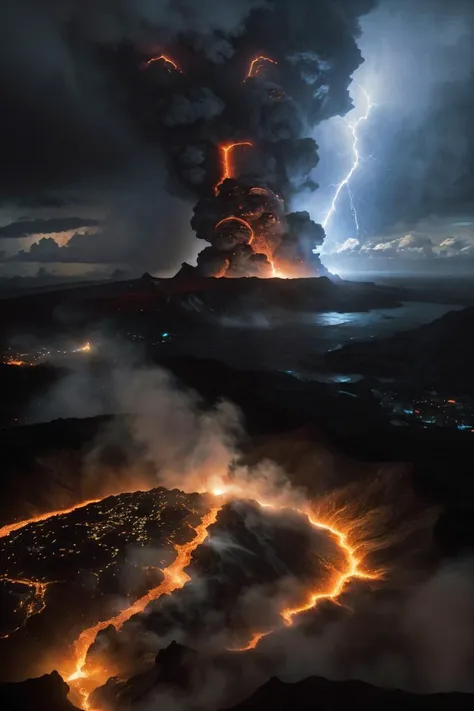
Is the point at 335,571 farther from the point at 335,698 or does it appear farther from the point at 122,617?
the point at 335,698

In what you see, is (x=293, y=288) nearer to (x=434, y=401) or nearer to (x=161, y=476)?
(x=434, y=401)

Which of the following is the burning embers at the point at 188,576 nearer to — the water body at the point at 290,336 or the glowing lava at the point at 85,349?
the water body at the point at 290,336

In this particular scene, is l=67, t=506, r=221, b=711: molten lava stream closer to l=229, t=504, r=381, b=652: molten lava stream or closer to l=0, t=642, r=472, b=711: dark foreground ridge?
l=0, t=642, r=472, b=711: dark foreground ridge

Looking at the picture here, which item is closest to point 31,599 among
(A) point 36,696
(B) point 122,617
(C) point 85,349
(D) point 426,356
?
(B) point 122,617

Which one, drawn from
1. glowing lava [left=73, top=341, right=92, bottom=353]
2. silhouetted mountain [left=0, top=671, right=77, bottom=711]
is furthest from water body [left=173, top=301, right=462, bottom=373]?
silhouetted mountain [left=0, top=671, right=77, bottom=711]

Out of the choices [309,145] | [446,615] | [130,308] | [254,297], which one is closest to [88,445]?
[446,615]

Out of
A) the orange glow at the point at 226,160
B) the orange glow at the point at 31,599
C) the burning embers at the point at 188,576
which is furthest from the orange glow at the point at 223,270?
the orange glow at the point at 31,599
